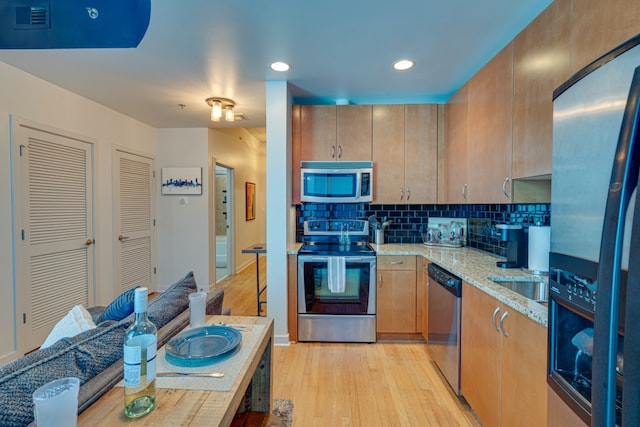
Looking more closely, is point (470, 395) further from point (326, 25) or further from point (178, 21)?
point (178, 21)

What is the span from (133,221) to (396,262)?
340 cm

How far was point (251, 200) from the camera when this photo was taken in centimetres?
636

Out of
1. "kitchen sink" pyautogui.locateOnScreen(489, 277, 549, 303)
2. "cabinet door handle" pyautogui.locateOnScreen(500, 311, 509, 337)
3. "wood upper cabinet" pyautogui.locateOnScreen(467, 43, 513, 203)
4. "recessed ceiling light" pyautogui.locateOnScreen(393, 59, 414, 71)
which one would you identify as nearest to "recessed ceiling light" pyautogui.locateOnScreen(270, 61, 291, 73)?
"recessed ceiling light" pyautogui.locateOnScreen(393, 59, 414, 71)

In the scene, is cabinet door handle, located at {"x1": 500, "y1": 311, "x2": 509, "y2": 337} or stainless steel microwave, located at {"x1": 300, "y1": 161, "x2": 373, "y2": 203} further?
stainless steel microwave, located at {"x1": 300, "y1": 161, "x2": 373, "y2": 203}

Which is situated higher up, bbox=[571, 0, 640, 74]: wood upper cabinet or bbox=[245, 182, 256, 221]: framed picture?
bbox=[571, 0, 640, 74]: wood upper cabinet

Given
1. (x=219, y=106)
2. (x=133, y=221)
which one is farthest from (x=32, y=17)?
(x=133, y=221)

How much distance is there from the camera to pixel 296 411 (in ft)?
6.11

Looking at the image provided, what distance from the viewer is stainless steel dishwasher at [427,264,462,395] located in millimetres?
1898

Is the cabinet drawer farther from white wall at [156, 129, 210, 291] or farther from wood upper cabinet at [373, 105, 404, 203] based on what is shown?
white wall at [156, 129, 210, 291]

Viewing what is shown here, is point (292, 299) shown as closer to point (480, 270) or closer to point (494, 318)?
point (480, 270)

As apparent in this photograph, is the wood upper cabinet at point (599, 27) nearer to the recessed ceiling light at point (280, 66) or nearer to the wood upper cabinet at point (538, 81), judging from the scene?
the wood upper cabinet at point (538, 81)

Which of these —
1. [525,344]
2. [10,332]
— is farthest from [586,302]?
[10,332]

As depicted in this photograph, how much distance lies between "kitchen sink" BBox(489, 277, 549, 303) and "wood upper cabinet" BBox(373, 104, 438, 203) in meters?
1.41

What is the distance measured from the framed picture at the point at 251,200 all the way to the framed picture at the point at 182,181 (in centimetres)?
179
